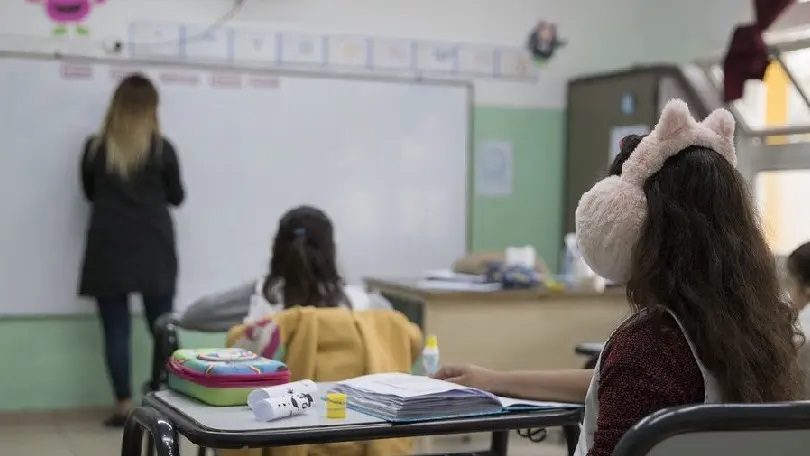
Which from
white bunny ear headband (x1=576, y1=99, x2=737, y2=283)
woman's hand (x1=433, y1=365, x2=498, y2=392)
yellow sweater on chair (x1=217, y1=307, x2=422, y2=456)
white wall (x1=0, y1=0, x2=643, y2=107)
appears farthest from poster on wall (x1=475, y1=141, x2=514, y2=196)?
white bunny ear headband (x1=576, y1=99, x2=737, y2=283)

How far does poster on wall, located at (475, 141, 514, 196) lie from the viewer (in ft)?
18.0

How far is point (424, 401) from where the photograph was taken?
5.61ft

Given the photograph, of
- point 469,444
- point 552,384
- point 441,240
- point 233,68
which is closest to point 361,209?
point 441,240

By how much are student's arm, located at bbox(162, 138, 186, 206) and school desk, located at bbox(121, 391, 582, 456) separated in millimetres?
2890

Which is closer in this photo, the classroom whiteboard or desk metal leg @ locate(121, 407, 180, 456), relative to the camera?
desk metal leg @ locate(121, 407, 180, 456)

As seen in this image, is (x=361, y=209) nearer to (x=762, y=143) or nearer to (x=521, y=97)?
(x=521, y=97)

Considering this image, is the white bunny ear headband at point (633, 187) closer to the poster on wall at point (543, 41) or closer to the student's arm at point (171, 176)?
the student's arm at point (171, 176)

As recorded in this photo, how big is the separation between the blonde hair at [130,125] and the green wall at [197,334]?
2.58 ft

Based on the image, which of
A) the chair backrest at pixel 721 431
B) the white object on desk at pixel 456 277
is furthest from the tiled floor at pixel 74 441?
the chair backrest at pixel 721 431

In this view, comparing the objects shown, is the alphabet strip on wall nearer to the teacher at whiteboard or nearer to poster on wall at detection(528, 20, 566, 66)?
poster on wall at detection(528, 20, 566, 66)

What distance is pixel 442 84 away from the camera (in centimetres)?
539

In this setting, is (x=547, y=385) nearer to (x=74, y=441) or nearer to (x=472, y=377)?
(x=472, y=377)

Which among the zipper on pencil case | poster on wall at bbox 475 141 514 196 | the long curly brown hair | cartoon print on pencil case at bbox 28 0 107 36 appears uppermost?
cartoon print on pencil case at bbox 28 0 107 36

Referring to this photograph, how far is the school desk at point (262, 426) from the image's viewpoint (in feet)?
5.07
